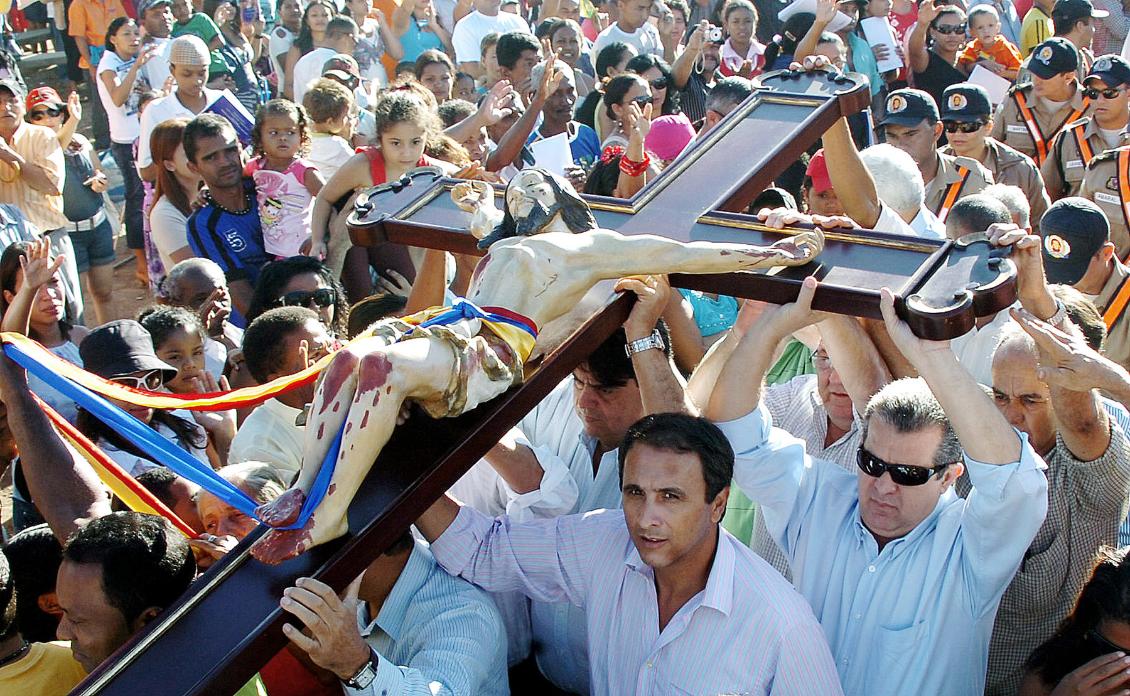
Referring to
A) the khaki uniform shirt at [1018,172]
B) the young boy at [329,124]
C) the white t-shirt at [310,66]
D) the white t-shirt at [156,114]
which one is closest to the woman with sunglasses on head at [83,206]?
the white t-shirt at [156,114]

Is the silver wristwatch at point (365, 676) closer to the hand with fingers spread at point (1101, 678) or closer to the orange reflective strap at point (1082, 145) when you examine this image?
the hand with fingers spread at point (1101, 678)

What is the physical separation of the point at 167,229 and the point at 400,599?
11.9ft

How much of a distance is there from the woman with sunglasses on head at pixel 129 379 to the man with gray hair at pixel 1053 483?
260cm

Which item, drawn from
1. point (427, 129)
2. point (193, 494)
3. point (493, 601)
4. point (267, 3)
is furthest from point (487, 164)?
point (267, 3)

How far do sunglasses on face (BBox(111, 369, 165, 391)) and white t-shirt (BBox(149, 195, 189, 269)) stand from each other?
2058mm

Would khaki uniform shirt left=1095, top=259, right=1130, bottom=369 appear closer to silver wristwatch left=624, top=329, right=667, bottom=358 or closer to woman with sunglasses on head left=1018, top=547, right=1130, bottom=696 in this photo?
woman with sunglasses on head left=1018, top=547, right=1130, bottom=696

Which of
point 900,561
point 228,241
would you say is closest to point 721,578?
point 900,561

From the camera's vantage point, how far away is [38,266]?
3756mm

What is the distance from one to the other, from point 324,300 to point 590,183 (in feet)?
5.41

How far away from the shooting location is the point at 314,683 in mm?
3236

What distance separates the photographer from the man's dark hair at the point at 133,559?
2879 mm

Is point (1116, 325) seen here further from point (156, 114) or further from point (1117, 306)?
point (156, 114)

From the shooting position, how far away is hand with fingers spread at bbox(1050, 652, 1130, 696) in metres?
2.70

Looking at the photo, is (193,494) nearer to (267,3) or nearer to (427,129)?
(427,129)
